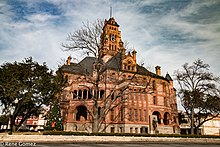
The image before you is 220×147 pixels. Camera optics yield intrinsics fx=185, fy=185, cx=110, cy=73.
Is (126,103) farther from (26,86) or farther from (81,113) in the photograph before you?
(26,86)

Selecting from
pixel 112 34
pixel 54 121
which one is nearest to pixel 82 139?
pixel 54 121

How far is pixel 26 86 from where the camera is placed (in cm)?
3397

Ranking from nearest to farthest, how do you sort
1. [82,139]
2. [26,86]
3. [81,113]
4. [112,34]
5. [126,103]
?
[82,139]
[26,86]
[126,103]
[81,113]
[112,34]

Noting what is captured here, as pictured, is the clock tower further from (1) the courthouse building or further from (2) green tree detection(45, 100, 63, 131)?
(2) green tree detection(45, 100, 63, 131)

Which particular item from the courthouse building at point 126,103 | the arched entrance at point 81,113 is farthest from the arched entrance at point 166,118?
the arched entrance at point 81,113

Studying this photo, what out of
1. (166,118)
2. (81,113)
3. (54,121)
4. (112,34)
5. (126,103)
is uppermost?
(112,34)

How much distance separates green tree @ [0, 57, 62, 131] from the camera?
32.8 m

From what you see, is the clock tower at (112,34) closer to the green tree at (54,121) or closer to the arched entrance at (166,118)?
the arched entrance at (166,118)

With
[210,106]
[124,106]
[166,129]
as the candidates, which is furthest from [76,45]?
[210,106]

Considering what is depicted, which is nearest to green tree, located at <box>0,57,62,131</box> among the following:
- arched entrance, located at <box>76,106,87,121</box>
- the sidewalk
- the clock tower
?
arched entrance, located at <box>76,106,87,121</box>

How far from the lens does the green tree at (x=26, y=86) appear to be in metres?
32.8

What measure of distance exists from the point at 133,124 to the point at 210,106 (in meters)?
21.6

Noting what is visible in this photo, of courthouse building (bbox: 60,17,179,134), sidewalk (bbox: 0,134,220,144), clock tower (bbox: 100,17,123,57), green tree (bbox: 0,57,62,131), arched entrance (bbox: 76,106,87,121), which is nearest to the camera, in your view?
sidewalk (bbox: 0,134,220,144)

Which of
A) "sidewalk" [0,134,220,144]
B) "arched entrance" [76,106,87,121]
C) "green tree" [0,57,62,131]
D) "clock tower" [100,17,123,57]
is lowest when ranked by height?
"sidewalk" [0,134,220,144]
